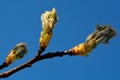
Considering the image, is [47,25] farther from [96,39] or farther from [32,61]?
[96,39]

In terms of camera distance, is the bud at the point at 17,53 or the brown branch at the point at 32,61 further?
the bud at the point at 17,53

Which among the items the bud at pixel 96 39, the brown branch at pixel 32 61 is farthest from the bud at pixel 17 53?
the bud at pixel 96 39

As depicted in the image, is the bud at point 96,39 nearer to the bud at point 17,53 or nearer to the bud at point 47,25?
the bud at point 47,25

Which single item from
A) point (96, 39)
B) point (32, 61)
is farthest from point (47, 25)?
point (96, 39)

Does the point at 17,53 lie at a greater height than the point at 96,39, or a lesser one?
greater

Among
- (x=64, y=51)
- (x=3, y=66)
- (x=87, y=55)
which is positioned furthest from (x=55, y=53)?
(x=3, y=66)

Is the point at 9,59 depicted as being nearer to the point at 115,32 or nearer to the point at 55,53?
the point at 55,53

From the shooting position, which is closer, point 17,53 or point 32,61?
point 32,61
